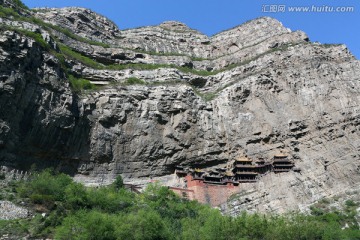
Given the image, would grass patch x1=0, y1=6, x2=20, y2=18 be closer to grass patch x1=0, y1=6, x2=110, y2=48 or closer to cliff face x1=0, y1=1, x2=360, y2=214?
grass patch x1=0, y1=6, x2=110, y2=48

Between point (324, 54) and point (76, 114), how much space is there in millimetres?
Answer: 30142

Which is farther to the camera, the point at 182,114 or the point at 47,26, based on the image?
the point at 47,26

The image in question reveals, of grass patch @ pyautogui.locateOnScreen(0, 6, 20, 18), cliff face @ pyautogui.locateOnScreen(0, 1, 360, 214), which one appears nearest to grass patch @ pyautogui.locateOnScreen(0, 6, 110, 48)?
grass patch @ pyautogui.locateOnScreen(0, 6, 20, 18)

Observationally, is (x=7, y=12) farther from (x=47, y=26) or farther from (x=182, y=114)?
(x=182, y=114)

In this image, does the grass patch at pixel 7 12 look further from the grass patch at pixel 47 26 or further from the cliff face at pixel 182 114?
the cliff face at pixel 182 114

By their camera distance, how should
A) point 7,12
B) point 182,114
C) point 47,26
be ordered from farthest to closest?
point 47,26, point 7,12, point 182,114

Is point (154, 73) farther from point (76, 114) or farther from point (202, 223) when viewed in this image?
point (202, 223)

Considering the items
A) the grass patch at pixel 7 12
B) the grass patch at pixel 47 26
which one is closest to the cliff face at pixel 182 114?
the grass patch at pixel 47 26

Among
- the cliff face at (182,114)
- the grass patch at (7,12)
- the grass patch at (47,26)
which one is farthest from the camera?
the grass patch at (47,26)

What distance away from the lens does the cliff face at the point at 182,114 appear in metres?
35.5

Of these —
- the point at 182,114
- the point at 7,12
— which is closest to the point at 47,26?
the point at 7,12

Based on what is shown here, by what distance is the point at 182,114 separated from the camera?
4319 centimetres

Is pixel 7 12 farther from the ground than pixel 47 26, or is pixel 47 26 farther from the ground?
pixel 47 26

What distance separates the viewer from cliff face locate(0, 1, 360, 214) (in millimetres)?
35469
